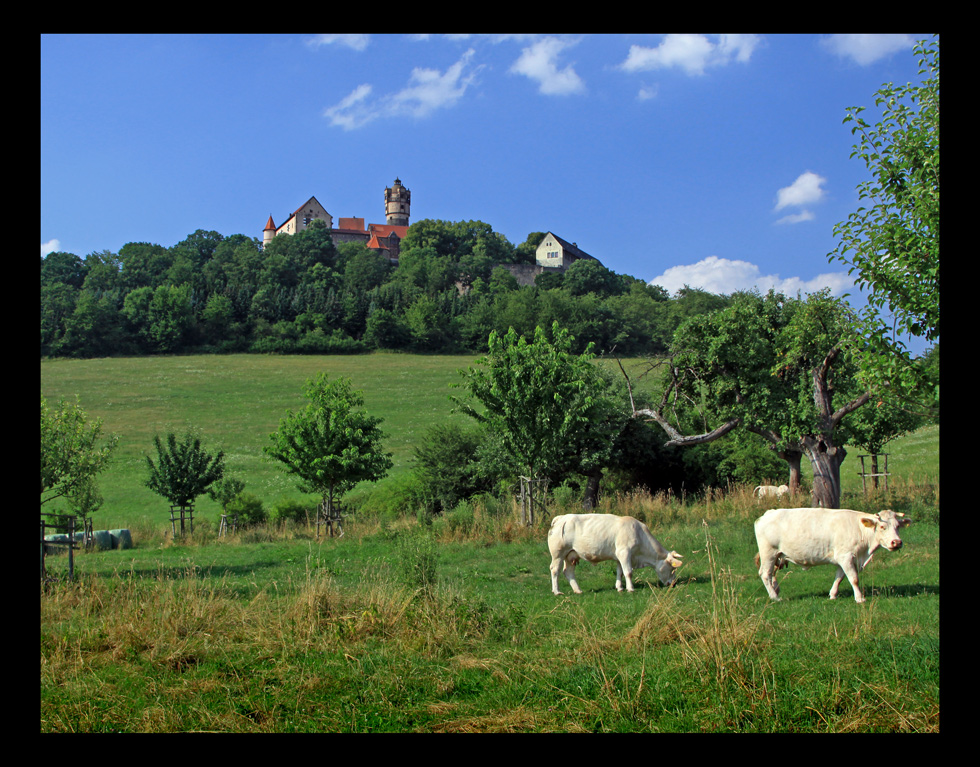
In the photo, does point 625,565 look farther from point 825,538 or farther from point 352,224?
point 352,224

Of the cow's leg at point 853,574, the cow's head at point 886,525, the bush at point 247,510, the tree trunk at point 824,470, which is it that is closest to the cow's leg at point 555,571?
the cow's leg at point 853,574

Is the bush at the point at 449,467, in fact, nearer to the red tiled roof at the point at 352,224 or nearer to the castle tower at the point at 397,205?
the red tiled roof at the point at 352,224

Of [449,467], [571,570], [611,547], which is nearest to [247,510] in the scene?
[449,467]

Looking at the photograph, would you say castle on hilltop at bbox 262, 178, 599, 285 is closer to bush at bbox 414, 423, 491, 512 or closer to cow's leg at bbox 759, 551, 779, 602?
bush at bbox 414, 423, 491, 512

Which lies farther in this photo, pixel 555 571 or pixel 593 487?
pixel 593 487

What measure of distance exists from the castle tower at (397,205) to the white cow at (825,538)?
19152cm

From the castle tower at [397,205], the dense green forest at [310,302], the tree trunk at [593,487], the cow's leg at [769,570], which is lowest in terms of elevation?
the tree trunk at [593,487]

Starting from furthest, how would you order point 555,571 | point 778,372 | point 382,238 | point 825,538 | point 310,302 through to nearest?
1. point 382,238
2. point 310,302
3. point 778,372
4. point 555,571
5. point 825,538

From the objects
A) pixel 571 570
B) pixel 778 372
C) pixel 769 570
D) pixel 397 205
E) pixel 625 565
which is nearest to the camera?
pixel 769 570

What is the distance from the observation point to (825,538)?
389 inches

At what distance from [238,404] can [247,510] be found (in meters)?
35.4

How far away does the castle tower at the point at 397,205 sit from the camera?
192875 millimetres
